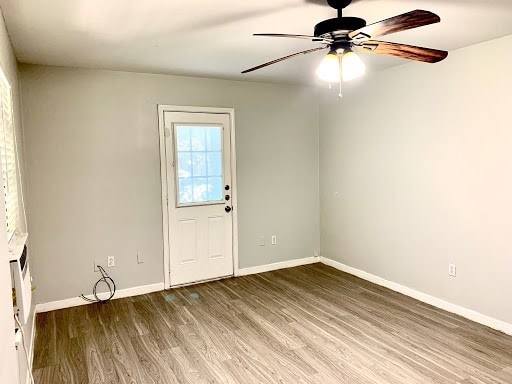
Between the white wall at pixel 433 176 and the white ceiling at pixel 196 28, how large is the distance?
0.34 meters

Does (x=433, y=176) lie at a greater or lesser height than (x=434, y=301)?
greater

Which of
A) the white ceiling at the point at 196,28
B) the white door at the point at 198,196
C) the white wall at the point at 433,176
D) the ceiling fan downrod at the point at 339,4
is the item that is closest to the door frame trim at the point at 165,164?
the white door at the point at 198,196

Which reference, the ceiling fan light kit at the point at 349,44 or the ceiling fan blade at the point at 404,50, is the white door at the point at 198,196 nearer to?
the ceiling fan light kit at the point at 349,44

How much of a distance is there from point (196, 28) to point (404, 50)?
1.41 m

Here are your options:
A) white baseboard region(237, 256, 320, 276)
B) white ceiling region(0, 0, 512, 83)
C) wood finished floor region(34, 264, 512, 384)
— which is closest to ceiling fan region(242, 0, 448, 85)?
white ceiling region(0, 0, 512, 83)

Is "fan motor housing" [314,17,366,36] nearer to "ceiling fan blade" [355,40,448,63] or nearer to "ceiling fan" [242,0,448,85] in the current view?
"ceiling fan" [242,0,448,85]

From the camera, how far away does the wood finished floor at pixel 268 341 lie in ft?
8.43

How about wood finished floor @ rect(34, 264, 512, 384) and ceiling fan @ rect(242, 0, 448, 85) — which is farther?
wood finished floor @ rect(34, 264, 512, 384)

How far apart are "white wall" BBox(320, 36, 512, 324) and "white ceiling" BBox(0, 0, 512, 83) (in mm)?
343

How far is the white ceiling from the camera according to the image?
7.61 ft

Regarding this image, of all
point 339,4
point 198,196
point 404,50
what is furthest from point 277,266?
point 339,4

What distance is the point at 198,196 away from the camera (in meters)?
4.43

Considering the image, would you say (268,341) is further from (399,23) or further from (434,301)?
(399,23)

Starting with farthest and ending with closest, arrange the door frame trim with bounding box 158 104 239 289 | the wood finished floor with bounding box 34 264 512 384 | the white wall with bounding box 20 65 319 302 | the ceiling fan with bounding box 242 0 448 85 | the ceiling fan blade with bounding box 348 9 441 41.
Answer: the door frame trim with bounding box 158 104 239 289 < the white wall with bounding box 20 65 319 302 < the wood finished floor with bounding box 34 264 512 384 < the ceiling fan with bounding box 242 0 448 85 < the ceiling fan blade with bounding box 348 9 441 41
